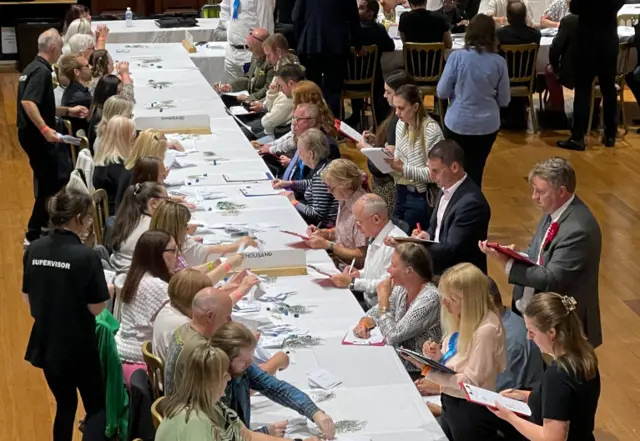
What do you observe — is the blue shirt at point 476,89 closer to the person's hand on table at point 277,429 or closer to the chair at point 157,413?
the person's hand on table at point 277,429

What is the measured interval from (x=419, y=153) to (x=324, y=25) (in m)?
3.54

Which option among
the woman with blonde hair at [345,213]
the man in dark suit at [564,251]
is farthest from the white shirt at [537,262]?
the woman with blonde hair at [345,213]

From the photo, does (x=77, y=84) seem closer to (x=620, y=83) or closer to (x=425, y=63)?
(x=425, y=63)

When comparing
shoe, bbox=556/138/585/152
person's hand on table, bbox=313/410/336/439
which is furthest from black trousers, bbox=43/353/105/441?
shoe, bbox=556/138/585/152

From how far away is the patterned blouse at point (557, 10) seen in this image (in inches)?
465

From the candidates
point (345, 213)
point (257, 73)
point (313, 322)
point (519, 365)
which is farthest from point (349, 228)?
point (257, 73)

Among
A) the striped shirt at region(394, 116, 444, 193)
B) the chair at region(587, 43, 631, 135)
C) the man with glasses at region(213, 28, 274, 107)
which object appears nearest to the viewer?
the striped shirt at region(394, 116, 444, 193)

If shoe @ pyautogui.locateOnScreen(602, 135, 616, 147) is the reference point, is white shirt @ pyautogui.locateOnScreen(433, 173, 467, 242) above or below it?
above

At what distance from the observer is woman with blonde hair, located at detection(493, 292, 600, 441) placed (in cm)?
369

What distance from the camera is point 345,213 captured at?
595cm

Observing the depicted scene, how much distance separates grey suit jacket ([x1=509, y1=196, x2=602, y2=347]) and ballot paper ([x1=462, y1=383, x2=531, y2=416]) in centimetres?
111

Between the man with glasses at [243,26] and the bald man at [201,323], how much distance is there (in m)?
6.15

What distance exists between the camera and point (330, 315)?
4785 millimetres

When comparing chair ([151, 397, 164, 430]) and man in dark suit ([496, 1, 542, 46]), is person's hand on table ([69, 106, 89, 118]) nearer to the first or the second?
man in dark suit ([496, 1, 542, 46])
